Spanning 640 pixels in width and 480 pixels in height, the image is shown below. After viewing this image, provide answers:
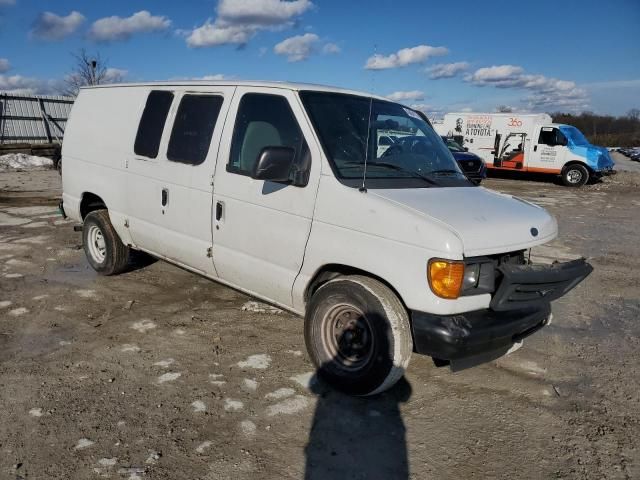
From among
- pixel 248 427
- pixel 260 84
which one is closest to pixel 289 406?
pixel 248 427

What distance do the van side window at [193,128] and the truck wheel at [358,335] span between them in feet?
5.73

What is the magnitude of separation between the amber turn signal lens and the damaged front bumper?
165mm

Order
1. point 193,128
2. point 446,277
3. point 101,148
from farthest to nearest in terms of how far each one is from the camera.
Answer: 1. point 101,148
2. point 193,128
3. point 446,277

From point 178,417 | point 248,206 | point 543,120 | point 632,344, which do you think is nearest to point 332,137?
point 248,206

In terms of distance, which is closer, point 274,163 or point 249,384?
point 274,163

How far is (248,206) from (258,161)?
62cm

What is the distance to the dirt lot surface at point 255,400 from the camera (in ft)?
9.64

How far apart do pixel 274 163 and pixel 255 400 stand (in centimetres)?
164

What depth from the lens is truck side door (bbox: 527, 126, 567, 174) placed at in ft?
66.0

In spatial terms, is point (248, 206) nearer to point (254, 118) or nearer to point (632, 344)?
point (254, 118)

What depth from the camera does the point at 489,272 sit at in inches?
130

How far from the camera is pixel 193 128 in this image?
15.2 ft

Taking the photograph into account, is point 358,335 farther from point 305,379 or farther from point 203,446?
point 203,446

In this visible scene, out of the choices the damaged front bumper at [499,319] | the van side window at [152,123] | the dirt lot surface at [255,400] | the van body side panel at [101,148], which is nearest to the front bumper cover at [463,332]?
the damaged front bumper at [499,319]
